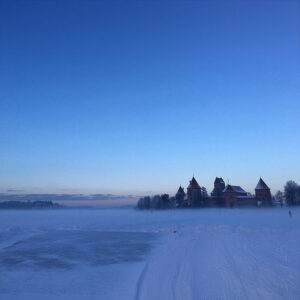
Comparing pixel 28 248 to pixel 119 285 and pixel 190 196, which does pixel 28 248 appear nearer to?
pixel 119 285

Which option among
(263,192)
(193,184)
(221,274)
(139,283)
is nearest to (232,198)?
(263,192)

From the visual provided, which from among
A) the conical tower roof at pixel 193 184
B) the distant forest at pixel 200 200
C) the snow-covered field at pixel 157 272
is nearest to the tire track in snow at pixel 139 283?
the snow-covered field at pixel 157 272

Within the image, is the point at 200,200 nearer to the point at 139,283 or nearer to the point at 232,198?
the point at 232,198

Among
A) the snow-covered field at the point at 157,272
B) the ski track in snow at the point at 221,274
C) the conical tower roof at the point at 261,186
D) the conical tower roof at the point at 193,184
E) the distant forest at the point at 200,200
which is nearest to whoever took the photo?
the ski track in snow at the point at 221,274

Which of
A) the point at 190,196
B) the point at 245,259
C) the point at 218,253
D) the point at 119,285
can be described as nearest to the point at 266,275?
the point at 245,259

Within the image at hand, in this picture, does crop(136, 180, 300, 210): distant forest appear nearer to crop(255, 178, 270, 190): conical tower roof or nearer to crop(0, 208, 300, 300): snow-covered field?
crop(255, 178, 270, 190): conical tower roof

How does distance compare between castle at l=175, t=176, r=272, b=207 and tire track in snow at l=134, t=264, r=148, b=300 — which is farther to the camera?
castle at l=175, t=176, r=272, b=207

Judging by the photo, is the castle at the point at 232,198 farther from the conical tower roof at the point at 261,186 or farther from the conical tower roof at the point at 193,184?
the conical tower roof at the point at 193,184

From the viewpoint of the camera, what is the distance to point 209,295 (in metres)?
5.77

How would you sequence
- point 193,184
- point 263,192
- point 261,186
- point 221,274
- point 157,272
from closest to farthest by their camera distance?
point 221,274
point 157,272
point 263,192
point 261,186
point 193,184

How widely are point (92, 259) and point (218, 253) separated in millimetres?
5233

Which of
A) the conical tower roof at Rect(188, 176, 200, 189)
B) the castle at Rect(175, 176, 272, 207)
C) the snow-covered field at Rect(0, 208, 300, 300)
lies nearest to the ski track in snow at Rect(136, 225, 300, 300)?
the snow-covered field at Rect(0, 208, 300, 300)

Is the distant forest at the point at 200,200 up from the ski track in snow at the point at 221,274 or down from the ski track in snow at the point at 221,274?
up

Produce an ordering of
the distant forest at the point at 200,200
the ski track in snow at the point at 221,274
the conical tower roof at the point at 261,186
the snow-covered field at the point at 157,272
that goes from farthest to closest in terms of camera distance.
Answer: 1. the distant forest at the point at 200,200
2. the conical tower roof at the point at 261,186
3. the snow-covered field at the point at 157,272
4. the ski track in snow at the point at 221,274
